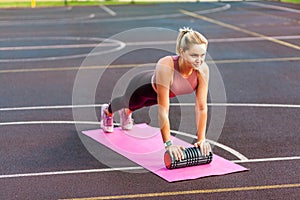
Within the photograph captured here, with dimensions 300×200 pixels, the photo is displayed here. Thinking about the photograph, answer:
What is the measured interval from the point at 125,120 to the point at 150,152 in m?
0.95

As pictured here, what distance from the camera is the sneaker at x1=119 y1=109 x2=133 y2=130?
26.2 ft

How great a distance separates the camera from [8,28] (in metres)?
20.4

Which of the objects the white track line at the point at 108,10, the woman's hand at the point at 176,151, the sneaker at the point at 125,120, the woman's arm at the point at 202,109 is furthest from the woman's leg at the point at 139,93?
the white track line at the point at 108,10

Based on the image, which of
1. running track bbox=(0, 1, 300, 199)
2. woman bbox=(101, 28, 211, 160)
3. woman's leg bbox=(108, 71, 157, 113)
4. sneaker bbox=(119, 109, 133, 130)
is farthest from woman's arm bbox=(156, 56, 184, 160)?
sneaker bbox=(119, 109, 133, 130)

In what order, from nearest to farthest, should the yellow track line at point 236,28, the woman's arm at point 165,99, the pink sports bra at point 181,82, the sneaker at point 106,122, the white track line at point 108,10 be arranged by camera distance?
the woman's arm at point 165,99
the pink sports bra at point 181,82
the sneaker at point 106,122
the yellow track line at point 236,28
the white track line at point 108,10

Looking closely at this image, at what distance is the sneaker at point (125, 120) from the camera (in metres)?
7.99

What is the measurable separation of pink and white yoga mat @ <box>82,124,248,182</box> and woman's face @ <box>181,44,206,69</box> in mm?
1104

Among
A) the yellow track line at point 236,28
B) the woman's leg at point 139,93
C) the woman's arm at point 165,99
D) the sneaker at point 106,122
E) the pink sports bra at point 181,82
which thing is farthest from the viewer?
the yellow track line at point 236,28

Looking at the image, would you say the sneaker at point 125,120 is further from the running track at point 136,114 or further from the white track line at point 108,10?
the white track line at point 108,10

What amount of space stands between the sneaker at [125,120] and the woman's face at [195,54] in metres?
1.88

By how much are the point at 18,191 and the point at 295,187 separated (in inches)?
104

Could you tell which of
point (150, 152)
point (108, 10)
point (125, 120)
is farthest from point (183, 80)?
point (108, 10)

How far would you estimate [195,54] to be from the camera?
20.5 ft

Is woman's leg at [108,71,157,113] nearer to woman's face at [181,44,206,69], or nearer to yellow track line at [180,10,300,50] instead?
woman's face at [181,44,206,69]
